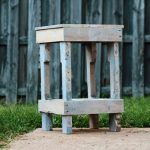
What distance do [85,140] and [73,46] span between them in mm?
3822

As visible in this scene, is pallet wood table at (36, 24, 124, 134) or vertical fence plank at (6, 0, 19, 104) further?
vertical fence plank at (6, 0, 19, 104)

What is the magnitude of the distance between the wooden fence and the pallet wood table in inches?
105

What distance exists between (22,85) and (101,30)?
141 inches

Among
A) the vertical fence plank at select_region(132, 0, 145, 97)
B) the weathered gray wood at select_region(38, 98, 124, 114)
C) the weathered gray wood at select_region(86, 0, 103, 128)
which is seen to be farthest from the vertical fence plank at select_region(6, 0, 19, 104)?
the weathered gray wood at select_region(38, 98, 124, 114)

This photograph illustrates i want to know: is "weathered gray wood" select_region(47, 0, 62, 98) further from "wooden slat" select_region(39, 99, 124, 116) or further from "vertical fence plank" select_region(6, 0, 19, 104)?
"wooden slat" select_region(39, 99, 124, 116)

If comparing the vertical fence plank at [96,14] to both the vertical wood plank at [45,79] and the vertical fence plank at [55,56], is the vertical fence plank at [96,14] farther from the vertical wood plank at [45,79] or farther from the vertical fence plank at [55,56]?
the vertical wood plank at [45,79]

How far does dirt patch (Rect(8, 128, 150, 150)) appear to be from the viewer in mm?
5630

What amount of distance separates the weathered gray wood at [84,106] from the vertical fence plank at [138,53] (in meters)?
2.96

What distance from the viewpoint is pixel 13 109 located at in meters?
8.30

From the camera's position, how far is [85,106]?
6.56m

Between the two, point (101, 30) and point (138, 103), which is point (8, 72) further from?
point (101, 30)

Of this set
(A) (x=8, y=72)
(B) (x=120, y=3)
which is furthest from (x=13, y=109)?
(B) (x=120, y=3)

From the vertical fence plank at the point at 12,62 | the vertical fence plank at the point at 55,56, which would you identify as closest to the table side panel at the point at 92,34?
the vertical fence plank at the point at 55,56

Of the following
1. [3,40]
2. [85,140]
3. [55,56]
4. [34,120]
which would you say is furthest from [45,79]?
[3,40]
